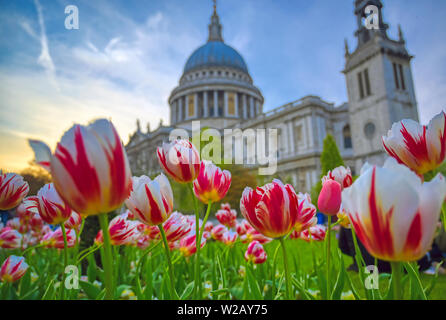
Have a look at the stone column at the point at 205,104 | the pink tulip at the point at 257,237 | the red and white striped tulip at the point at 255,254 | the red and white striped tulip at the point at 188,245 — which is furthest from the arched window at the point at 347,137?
the red and white striped tulip at the point at 188,245

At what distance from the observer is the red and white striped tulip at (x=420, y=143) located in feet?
1.82

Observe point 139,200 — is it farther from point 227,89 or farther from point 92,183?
point 227,89

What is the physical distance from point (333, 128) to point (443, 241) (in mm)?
20993

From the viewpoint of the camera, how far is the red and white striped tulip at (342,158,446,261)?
0.30 meters

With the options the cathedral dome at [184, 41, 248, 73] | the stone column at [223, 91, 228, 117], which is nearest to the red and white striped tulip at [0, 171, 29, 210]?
the stone column at [223, 91, 228, 117]

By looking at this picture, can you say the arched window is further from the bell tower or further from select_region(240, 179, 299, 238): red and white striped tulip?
select_region(240, 179, 299, 238): red and white striped tulip

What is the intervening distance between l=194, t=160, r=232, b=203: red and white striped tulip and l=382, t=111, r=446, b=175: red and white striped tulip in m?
0.45

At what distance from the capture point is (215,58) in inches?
1485

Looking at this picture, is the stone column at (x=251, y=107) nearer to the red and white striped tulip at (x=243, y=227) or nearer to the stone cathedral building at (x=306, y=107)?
the stone cathedral building at (x=306, y=107)

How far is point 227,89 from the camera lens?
34.3 m

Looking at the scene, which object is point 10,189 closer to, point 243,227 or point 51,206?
point 51,206

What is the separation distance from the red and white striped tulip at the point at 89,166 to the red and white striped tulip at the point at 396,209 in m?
0.31

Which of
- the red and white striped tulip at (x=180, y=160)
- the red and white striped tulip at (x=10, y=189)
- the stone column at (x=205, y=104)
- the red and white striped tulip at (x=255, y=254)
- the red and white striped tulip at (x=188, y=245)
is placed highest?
the stone column at (x=205, y=104)
